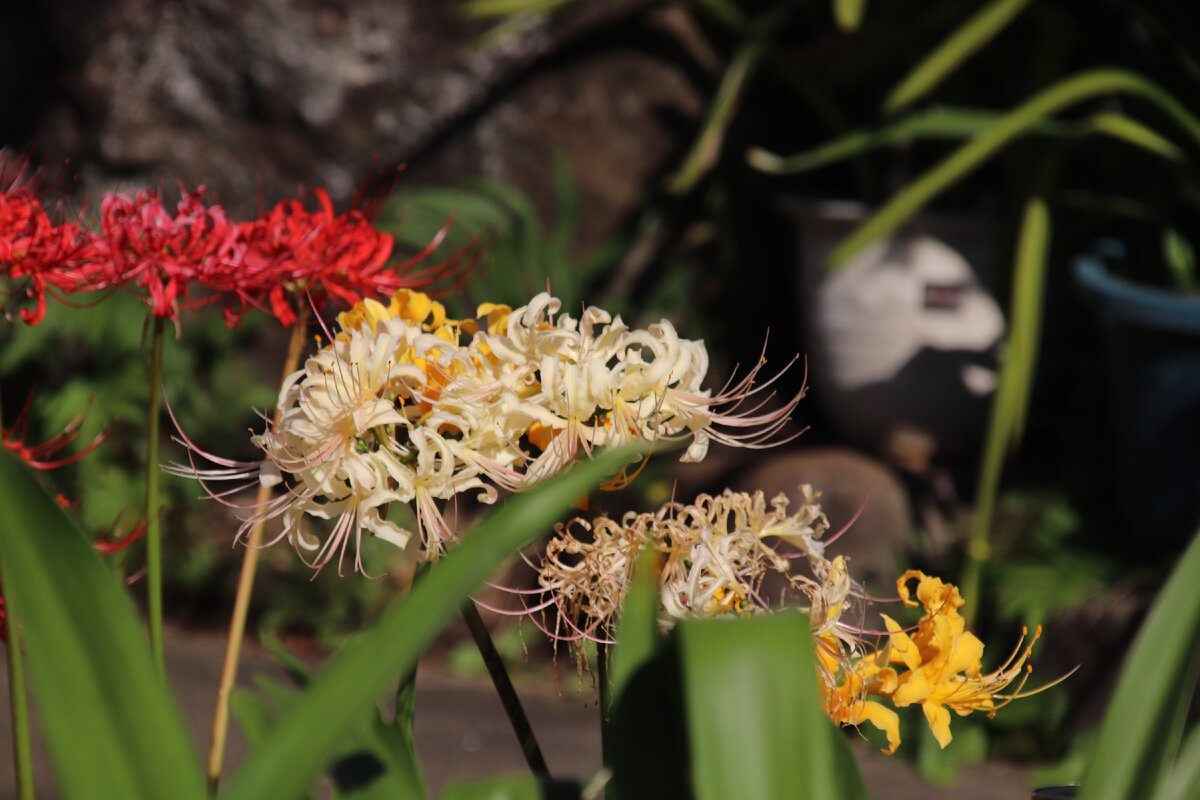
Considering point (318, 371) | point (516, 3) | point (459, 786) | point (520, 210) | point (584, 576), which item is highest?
point (516, 3)

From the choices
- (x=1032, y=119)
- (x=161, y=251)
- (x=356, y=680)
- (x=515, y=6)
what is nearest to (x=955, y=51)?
(x=1032, y=119)

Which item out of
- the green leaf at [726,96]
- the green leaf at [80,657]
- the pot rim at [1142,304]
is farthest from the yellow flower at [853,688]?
the green leaf at [726,96]

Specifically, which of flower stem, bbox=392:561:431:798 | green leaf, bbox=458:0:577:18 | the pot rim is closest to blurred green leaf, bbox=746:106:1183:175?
the pot rim

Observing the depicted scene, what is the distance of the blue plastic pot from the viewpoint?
2271mm

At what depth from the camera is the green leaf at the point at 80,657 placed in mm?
398

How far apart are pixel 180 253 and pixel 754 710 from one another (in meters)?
0.50

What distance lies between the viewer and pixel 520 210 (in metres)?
3.31

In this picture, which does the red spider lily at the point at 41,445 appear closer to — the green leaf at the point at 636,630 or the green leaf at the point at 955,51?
the green leaf at the point at 636,630

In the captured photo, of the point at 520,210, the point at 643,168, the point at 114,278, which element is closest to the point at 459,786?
the point at 114,278

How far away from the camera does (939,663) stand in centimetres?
60

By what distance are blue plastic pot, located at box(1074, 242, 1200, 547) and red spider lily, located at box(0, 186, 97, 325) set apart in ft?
6.91

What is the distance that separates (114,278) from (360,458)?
259 mm

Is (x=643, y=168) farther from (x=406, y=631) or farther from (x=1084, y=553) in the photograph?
(x=406, y=631)

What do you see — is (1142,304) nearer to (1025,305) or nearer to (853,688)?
(1025,305)
